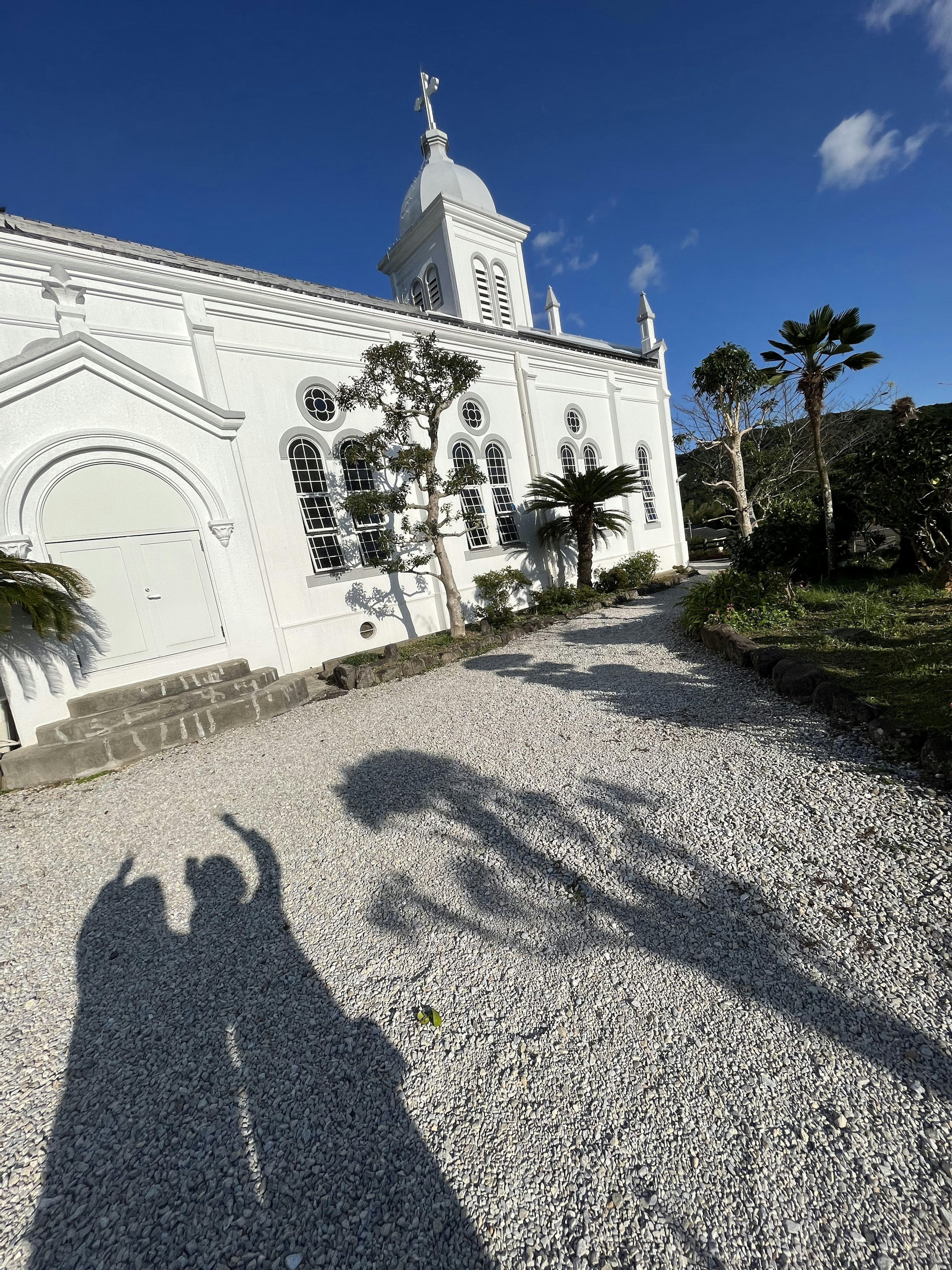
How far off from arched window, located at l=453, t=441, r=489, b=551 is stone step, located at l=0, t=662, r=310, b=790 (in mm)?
6997

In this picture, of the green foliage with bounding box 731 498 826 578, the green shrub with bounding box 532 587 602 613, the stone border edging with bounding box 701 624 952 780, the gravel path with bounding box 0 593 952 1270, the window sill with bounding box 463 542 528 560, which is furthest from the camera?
the window sill with bounding box 463 542 528 560

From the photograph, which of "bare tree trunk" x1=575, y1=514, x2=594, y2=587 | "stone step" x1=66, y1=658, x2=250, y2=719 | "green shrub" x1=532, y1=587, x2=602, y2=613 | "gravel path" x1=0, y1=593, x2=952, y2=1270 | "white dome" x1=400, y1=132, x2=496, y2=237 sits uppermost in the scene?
"white dome" x1=400, y1=132, x2=496, y2=237

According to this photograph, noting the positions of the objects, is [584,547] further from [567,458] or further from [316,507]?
[316,507]

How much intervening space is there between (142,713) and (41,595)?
1894 millimetres

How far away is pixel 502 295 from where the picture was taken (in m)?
17.1

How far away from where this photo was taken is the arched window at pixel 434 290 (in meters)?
16.3

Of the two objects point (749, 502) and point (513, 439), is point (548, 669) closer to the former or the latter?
point (513, 439)

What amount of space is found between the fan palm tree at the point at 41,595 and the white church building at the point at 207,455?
39 cm

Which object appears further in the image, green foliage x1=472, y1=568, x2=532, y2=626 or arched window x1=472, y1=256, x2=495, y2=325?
arched window x1=472, y1=256, x2=495, y2=325

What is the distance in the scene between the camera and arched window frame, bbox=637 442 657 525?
724 inches

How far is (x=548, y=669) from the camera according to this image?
7754 mm

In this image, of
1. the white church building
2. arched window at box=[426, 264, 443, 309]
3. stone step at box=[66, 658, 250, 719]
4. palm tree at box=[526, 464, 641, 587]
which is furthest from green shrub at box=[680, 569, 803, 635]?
arched window at box=[426, 264, 443, 309]

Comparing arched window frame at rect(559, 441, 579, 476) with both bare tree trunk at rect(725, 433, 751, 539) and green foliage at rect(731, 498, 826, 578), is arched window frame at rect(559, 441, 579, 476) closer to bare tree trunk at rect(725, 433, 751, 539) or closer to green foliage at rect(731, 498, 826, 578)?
green foliage at rect(731, 498, 826, 578)

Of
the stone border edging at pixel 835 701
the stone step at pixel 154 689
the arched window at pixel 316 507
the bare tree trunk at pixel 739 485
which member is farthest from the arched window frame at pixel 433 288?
the stone border edging at pixel 835 701
